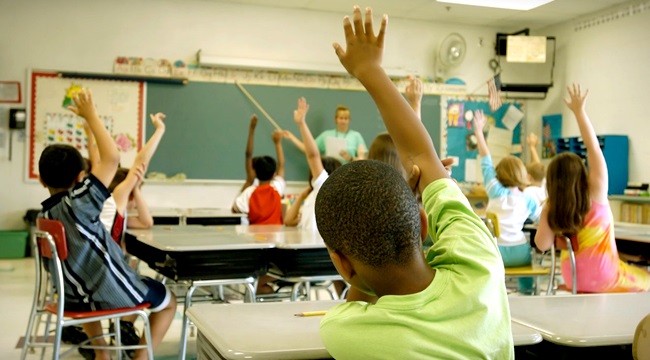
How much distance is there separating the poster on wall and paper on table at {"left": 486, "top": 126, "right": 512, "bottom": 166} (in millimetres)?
4557

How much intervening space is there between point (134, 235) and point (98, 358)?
710 mm

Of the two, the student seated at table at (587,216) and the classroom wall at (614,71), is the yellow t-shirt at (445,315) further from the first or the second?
the classroom wall at (614,71)

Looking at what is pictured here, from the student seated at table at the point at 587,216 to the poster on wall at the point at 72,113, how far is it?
209 inches

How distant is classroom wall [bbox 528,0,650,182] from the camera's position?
751cm

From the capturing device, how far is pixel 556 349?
5.40ft

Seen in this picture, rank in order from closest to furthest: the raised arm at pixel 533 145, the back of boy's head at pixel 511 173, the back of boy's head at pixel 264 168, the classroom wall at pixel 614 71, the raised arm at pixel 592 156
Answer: the raised arm at pixel 592 156 → the back of boy's head at pixel 511 173 → the back of boy's head at pixel 264 168 → the raised arm at pixel 533 145 → the classroom wall at pixel 614 71

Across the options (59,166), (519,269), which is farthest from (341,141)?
(59,166)

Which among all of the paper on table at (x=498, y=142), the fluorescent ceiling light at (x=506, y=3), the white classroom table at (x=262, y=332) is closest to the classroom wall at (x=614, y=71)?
the paper on table at (x=498, y=142)

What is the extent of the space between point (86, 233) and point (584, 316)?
193cm

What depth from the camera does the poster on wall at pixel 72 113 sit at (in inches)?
289

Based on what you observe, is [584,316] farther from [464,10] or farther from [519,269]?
[464,10]

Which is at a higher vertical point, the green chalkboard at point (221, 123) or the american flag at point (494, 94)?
the american flag at point (494, 94)

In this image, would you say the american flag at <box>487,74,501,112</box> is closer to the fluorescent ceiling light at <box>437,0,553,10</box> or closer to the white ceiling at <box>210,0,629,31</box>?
the white ceiling at <box>210,0,629,31</box>

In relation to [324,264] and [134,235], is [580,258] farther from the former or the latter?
[134,235]
